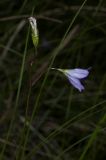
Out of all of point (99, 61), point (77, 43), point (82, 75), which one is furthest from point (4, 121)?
point (82, 75)

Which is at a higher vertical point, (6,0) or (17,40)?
(6,0)

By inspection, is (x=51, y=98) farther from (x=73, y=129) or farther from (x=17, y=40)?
(x=17, y=40)

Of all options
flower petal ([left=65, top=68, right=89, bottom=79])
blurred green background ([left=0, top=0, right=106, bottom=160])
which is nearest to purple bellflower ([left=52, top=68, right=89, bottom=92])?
flower petal ([left=65, top=68, right=89, bottom=79])

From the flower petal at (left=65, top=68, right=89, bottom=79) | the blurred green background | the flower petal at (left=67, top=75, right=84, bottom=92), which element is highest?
the flower petal at (left=65, top=68, right=89, bottom=79)

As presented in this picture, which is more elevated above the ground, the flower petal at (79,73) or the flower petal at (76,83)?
the flower petal at (79,73)

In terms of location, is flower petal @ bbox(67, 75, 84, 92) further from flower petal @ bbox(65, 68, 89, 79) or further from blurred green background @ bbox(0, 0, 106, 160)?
blurred green background @ bbox(0, 0, 106, 160)

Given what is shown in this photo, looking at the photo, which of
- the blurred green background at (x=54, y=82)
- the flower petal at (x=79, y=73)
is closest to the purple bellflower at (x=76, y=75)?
the flower petal at (x=79, y=73)

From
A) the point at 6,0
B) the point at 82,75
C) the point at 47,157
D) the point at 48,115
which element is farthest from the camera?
the point at 6,0

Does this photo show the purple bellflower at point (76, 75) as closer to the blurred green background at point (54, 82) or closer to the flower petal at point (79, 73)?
the flower petal at point (79, 73)
